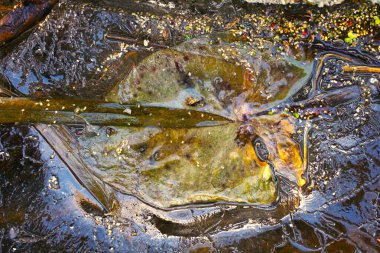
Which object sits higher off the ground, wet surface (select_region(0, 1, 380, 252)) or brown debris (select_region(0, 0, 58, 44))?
brown debris (select_region(0, 0, 58, 44))

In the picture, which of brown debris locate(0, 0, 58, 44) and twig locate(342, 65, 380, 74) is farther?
twig locate(342, 65, 380, 74)

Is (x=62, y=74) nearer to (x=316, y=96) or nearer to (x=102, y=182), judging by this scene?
(x=102, y=182)

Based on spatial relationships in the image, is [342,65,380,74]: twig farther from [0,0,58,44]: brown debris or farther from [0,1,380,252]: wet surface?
[0,0,58,44]: brown debris

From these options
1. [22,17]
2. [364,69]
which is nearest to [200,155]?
[364,69]

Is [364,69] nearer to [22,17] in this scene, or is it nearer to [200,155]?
[200,155]

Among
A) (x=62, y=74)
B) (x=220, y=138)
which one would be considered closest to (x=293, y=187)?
(x=220, y=138)

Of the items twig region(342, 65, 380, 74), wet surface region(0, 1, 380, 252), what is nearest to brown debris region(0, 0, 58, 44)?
wet surface region(0, 1, 380, 252)

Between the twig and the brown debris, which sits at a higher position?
the brown debris

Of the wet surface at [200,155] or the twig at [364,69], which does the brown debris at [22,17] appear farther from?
the twig at [364,69]
